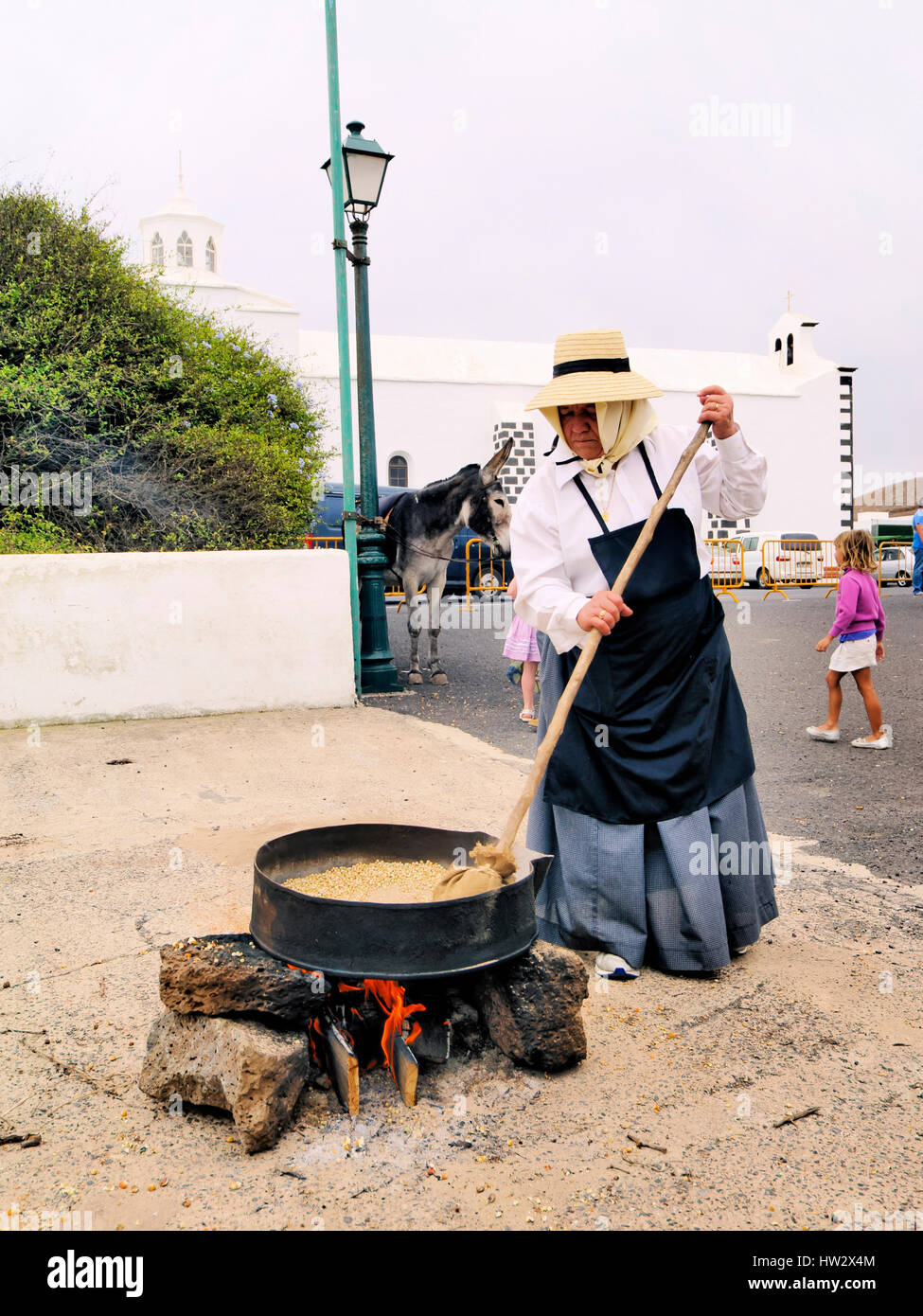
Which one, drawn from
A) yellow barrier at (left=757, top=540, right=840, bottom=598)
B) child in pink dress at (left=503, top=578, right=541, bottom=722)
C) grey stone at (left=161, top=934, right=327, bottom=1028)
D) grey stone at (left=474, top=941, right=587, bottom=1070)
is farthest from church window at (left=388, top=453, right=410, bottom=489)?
grey stone at (left=161, top=934, right=327, bottom=1028)

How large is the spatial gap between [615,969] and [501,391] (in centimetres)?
3622

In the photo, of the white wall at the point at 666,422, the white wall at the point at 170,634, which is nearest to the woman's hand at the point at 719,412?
the white wall at the point at 170,634

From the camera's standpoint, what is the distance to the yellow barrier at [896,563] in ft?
84.5

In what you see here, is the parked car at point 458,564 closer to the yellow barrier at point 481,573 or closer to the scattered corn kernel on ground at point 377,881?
the yellow barrier at point 481,573

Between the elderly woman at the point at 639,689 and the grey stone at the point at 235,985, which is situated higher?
the elderly woman at the point at 639,689

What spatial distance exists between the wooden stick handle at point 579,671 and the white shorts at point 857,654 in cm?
447

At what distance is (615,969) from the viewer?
308cm

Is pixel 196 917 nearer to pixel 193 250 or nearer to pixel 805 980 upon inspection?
pixel 805 980

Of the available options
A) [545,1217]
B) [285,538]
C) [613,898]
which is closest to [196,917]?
[613,898]

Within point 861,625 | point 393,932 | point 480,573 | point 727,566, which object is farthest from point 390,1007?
point 727,566

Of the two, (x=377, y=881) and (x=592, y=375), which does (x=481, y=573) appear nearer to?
(x=592, y=375)

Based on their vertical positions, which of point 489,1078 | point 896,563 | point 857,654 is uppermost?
point 896,563

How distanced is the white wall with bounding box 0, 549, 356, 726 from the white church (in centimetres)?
2491

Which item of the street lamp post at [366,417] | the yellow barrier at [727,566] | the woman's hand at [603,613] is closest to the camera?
the woman's hand at [603,613]
